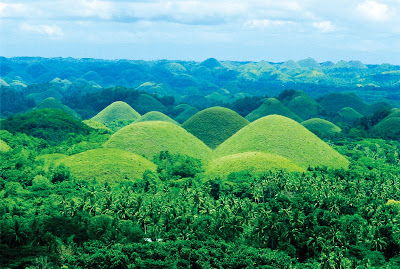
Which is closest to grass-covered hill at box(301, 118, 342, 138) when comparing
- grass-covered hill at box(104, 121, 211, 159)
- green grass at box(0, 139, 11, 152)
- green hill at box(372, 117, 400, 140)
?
green hill at box(372, 117, 400, 140)

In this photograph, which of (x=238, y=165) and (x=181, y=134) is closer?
(x=238, y=165)

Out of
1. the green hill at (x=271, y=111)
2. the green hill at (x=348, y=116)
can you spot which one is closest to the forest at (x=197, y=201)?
the green hill at (x=271, y=111)

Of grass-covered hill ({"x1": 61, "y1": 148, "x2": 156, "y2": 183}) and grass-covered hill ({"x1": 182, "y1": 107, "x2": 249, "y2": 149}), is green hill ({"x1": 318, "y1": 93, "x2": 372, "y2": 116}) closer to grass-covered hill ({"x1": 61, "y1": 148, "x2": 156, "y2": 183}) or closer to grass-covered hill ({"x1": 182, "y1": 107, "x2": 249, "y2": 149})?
grass-covered hill ({"x1": 182, "y1": 107, "x2": 249, "y2": 149})

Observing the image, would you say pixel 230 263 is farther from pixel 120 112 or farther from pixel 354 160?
pixel 120 112

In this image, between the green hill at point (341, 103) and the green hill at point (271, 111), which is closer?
the green hill at point (271, 111)

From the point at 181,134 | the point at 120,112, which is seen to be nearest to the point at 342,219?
the point at 181,134

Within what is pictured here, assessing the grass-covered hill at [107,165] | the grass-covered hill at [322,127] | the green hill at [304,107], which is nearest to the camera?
the grass-covered hill at [107,165]

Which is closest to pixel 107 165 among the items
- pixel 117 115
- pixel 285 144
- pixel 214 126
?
pixel 285 144

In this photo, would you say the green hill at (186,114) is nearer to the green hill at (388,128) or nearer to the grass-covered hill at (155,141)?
the grass-covered hill at (155,141)
